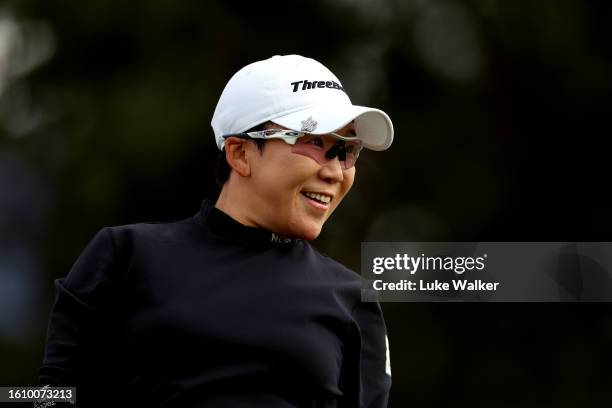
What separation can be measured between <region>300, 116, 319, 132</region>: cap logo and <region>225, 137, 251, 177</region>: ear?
0.52ft

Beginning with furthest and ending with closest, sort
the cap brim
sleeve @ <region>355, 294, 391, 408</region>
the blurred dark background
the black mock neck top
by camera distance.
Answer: the blurred dark background, sleeve @ <region>355, 294, 391, 408</region>, the cap brim, the black mock neck top

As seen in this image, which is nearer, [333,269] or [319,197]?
[319,197]

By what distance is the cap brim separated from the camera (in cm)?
285

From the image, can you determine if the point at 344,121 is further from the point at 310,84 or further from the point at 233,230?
the point at 233,230

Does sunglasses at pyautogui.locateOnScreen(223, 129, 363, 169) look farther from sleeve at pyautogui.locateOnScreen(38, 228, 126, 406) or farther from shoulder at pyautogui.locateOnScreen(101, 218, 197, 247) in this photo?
sleeve at pyautogui.locateOnScreen(38, 228, 126, 406)

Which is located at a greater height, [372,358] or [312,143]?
[312,143]

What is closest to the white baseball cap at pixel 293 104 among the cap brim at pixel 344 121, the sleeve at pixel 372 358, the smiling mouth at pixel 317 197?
the cap brim at pixel 344 121

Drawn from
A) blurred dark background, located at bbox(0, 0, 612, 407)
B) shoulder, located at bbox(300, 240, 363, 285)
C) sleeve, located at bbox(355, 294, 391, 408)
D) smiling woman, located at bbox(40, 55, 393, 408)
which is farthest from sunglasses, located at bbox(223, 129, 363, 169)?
blurred dark background, located at bbox(0, 0, 612, 407)

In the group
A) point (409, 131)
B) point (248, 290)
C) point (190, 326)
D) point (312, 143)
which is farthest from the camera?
point (409, 131)

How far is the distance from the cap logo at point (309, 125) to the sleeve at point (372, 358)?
0.44 m

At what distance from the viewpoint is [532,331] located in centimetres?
760

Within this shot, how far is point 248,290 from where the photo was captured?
279 cm

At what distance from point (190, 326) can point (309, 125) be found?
542 mm

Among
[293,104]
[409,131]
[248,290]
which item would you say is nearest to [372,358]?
[248,290]
